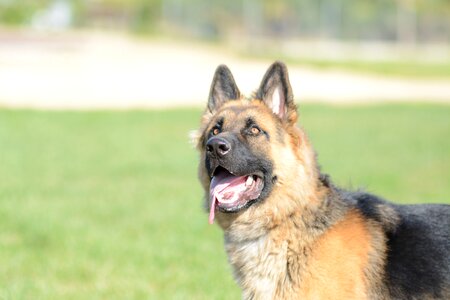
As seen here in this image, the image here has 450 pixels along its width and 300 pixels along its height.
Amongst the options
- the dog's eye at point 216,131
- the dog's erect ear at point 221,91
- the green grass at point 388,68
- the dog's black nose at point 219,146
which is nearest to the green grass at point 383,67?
the green grass at point 388,68

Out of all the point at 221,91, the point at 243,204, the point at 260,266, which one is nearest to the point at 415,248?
the point at 260,266

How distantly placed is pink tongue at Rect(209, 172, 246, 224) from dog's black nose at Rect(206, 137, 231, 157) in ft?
0.87

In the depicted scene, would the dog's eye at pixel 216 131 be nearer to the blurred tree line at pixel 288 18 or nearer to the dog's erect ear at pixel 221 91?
the dog's erect ear at pixel 221 91

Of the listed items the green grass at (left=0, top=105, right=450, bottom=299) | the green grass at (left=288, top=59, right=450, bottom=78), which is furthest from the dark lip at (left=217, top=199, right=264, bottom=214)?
the green grass at (left=288, top=59, right=450, bottom=78)

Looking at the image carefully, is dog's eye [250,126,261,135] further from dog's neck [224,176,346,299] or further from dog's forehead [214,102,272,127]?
dog's neck [224,176,346,299]

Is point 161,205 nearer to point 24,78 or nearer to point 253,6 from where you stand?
point 24,78

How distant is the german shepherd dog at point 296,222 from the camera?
5160 mm

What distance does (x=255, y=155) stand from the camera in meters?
5.53

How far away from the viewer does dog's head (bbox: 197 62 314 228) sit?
17.9 ft

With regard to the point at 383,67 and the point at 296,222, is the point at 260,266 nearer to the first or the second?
the point at 296,222

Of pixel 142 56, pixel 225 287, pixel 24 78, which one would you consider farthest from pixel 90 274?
pixel 142 56

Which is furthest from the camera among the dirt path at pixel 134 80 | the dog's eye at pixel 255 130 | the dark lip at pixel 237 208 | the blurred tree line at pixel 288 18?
the blurred tree line at pixel 288 18

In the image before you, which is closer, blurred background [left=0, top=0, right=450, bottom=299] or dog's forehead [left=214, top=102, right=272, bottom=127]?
dog's forehead [left=214, top=102, right=272, bottom=127]

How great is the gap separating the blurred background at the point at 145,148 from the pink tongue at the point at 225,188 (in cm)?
31
